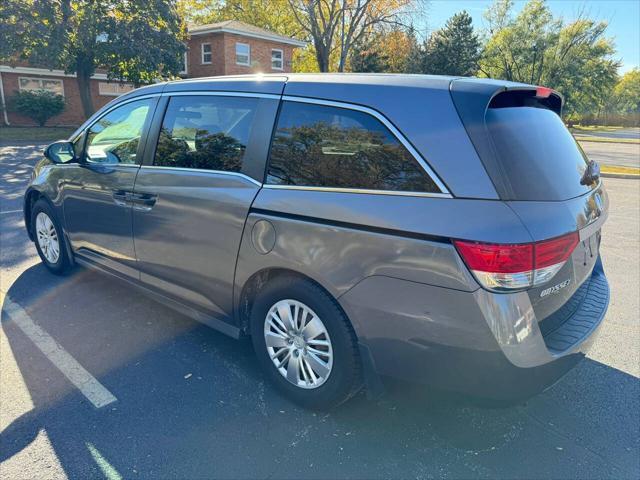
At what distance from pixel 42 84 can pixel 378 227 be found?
94.7 feet

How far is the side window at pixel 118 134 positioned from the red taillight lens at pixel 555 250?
2.85 meters

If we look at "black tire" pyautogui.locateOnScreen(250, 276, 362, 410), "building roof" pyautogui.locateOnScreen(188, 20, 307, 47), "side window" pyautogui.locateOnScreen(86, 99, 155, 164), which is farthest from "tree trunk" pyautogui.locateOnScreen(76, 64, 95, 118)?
"black tire" pyautogui.locateOnScreen(250, 276, 362, 410)

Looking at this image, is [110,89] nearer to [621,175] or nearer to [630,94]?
[621,175]

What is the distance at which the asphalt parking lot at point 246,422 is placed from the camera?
2.31m

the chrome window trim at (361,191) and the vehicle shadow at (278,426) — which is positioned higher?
the chrome window trim at (361,191)

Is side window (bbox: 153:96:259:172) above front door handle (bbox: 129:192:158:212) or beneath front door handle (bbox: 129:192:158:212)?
above

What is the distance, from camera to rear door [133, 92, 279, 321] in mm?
2824

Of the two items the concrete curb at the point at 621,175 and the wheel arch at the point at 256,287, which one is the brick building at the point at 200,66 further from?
the wheel arch at the point at 256,287

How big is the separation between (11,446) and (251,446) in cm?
123

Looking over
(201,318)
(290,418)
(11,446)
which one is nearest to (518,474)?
(290,418)

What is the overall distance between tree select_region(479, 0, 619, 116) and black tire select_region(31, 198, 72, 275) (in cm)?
4469

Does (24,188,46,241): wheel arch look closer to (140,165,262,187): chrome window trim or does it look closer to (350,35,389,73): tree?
(140,165,262,187): chrome window trim

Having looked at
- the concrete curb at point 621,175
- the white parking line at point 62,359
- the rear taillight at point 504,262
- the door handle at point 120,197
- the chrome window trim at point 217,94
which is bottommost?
the concrete curb at point 621,175

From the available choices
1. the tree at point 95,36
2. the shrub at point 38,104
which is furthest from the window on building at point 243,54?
the shrub at point 38,104
